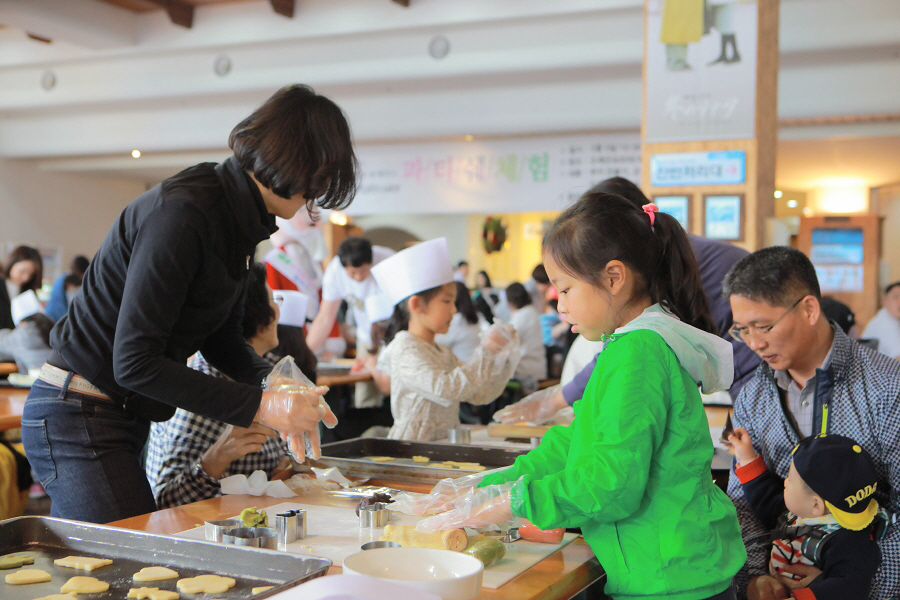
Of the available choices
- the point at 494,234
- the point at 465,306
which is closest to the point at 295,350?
the point at 465,306

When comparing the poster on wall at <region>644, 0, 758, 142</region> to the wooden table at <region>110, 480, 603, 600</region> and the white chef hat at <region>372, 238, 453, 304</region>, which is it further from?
the wooden table at <region>110, 480, 603, 600</region>

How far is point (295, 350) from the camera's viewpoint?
9.91ft

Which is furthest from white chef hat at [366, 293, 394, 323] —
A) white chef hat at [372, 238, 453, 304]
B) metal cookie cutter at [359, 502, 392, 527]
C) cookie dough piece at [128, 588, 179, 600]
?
cookie dough piece at [128, 588, 179, 600]

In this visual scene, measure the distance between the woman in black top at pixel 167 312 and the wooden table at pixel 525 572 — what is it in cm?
14

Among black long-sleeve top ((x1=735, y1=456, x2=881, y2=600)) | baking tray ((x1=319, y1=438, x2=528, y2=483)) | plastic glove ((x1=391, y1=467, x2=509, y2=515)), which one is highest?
plastic glove ((x1=391, y1=467, x2=509, y2=515))

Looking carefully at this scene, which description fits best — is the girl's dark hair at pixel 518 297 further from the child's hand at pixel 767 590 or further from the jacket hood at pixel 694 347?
the jacket hood at pixel 694 347

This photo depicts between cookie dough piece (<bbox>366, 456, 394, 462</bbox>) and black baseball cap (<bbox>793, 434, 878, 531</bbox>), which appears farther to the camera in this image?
cookie dough piece (<bbox>366, 456, 394, 462</bbox>)

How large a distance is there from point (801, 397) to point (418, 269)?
1.40m

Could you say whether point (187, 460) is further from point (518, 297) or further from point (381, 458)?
point (518, 297)

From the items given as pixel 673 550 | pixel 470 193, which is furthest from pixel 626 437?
pixel 470 193

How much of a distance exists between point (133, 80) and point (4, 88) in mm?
1744

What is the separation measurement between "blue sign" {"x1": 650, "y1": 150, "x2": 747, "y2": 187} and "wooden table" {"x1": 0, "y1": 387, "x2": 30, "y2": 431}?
3213mm

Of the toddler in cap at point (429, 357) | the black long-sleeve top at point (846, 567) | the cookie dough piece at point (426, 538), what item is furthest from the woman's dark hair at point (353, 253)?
the cookie dough piece at point (426, 538)

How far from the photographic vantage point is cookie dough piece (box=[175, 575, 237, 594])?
1.01 m
